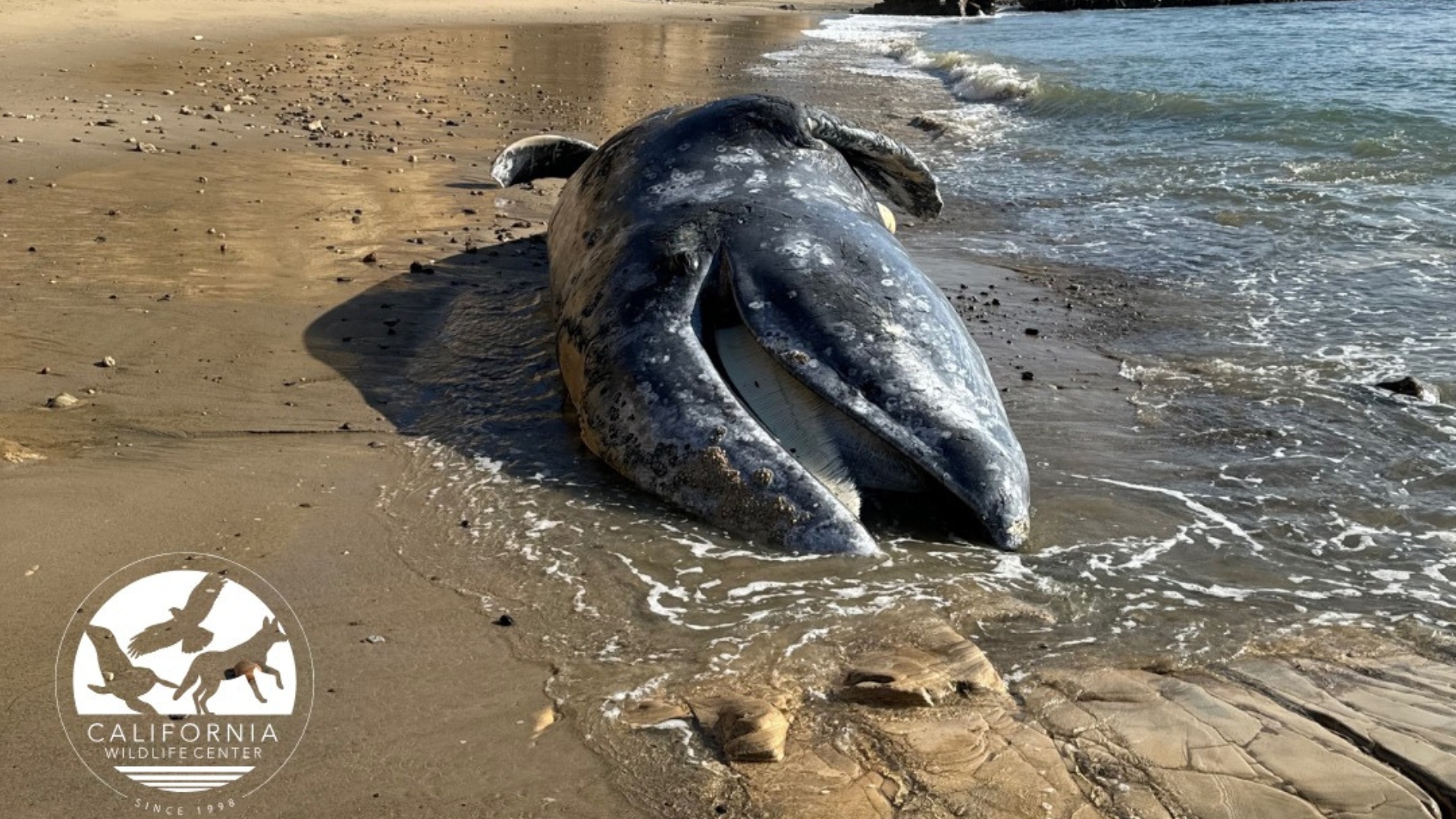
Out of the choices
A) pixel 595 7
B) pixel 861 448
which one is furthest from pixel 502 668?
pixel 595 7

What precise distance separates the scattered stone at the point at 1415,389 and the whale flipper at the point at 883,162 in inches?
103

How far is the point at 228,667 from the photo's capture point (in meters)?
3.52

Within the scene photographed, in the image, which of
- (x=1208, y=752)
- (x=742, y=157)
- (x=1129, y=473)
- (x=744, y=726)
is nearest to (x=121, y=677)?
(x=744, y=726)

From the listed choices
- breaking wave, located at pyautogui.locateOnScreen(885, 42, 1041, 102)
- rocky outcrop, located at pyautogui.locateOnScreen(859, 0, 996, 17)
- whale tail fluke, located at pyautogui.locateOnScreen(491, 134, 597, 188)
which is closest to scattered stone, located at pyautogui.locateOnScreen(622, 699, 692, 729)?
whale tail fluke, located at pyautogui.locateOnScreen(491, 134, 597, 188)

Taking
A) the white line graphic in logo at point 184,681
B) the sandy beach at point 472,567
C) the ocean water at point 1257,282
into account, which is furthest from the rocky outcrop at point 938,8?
Answer: the white line graphic in logo at point 184,681

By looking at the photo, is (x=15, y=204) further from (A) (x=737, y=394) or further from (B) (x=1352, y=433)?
(B) (x=1352, y=433)

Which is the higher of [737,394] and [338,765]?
[737,394]

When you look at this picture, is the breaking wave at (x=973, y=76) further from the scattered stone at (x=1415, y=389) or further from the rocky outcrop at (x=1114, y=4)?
the rocky outcrop at (x=1114, y=4)

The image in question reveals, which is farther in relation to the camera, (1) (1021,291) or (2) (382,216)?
(2) (382,216)

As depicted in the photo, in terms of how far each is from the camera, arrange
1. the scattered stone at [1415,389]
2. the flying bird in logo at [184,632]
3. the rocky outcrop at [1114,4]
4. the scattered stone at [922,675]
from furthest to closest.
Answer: the rocky outcrop at [1114,4] → the scattered stone at [1415,389] → the flying bird in logo at [184,632] → the scattered stone at [922,675]

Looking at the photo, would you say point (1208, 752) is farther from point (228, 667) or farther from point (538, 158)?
point (538, 158)

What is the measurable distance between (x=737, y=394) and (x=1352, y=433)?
2.98 metres

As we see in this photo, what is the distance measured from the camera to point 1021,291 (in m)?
7.95

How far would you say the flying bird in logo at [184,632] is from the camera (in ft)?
11.7
